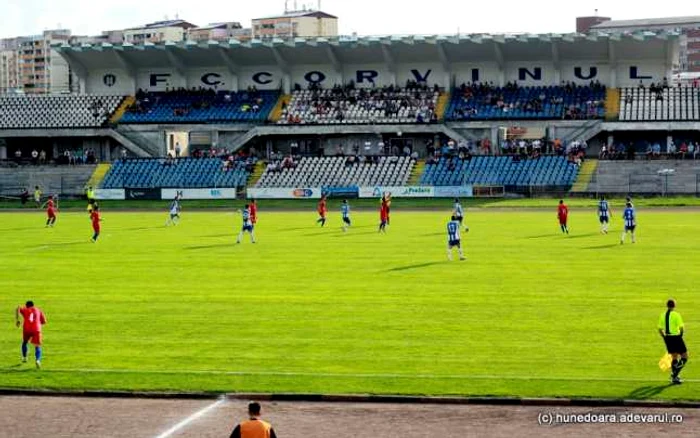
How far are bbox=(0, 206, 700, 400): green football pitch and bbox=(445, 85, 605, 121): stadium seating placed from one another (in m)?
41.5

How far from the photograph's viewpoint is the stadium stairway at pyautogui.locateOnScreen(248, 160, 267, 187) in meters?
93.8

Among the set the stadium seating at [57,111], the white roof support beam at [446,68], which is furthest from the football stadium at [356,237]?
the white roof support beam at [446,68]

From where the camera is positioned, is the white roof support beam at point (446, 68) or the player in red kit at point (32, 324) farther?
the white roof support beam at point (446, 68)

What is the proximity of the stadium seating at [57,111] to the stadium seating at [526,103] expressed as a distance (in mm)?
30660

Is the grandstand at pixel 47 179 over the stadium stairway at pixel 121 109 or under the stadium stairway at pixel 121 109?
under

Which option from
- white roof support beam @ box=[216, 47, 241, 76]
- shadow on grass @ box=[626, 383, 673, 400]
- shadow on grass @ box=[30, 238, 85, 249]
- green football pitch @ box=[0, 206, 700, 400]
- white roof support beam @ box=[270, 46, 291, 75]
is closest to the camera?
shadow on grass @ box=[626, 383, 673, 400]

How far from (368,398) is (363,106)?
7978 centimetres

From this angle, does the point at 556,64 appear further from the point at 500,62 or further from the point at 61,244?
the point at 61,244

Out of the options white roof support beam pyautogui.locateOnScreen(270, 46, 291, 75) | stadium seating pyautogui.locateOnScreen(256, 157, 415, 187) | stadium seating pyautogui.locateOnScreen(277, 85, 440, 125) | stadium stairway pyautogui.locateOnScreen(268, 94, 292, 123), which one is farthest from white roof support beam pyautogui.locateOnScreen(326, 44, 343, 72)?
stadium seating pyautogui.locateOnScreen(256, 157, 415, 187)

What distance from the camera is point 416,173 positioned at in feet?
300

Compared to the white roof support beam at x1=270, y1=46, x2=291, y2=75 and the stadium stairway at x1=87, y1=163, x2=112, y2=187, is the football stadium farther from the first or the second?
the white roof support beam at x1=270, y1=46, x2=291, y2=75

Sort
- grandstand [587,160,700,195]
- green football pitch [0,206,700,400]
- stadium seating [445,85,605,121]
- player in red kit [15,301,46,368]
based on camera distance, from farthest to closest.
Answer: stadium seating [445,85,605,121], grandstand [587,160,700,195], player in red kit [15,301,46,368], green football pitch [0,206,700,400]

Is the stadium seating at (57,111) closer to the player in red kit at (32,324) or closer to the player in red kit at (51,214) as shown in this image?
the player in red kit at (51,214)

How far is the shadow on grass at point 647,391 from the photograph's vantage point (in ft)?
74.8
